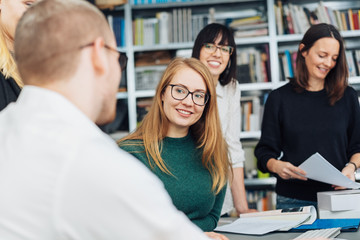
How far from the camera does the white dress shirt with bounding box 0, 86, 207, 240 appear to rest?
729mm

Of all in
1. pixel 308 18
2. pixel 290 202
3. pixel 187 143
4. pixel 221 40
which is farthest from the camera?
pixel 308 18

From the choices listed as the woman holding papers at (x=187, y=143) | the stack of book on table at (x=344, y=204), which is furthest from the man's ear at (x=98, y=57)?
the stack of book on table at (x=344, y=204)

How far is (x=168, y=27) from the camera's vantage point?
423 cm

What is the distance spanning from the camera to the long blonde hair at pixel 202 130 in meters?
1.96

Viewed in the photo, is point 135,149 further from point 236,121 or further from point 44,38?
point 44,38

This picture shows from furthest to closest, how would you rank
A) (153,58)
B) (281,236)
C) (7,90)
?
(153,58) → (281,236) → (7,90)

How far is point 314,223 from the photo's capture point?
1.92 m

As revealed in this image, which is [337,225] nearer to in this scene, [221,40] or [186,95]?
[186,95]

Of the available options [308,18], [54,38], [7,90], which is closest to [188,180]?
[7,90]

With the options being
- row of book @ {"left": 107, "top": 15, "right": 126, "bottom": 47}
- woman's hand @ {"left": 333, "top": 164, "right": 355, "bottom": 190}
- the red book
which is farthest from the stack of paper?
the red book

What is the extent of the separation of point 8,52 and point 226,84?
53.1 inches

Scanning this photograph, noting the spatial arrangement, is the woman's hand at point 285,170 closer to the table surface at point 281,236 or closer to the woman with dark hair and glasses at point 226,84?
the woman with dark hair and glasses at point 226,84

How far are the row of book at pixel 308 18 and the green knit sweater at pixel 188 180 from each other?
2500 millimetres

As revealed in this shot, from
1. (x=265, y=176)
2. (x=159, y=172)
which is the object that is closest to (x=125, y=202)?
(x=159, y=172)
